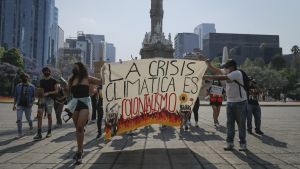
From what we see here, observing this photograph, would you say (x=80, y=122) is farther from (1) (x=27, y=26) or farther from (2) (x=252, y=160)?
(1) (x=27, y=26)

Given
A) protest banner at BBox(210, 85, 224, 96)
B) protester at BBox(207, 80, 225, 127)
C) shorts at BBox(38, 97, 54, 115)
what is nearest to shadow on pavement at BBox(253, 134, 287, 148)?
protester at BBox(207, 80, 225, 127)

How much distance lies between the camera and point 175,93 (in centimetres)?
929

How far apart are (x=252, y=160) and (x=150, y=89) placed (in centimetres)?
286

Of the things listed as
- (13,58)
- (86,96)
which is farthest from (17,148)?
(13,58)

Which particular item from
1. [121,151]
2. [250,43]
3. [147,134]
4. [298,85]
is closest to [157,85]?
[121,151]

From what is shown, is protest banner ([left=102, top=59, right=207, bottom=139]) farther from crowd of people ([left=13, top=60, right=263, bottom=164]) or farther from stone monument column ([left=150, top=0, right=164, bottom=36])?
stone monument column ([left=150, top=0, right=164, bottom=36])

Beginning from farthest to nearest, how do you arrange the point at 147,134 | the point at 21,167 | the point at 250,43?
the point at 250,43 < the point at 147,134 < the point at 21,167

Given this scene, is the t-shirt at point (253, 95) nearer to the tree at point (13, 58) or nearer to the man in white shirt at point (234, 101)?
the man in white shirt at point (234, 101)

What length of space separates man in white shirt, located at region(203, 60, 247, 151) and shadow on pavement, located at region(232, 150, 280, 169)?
0.39 meters

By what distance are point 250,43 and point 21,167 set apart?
17828cm

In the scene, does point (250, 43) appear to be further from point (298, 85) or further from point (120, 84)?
point (120, 84)

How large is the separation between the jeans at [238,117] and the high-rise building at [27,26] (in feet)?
450

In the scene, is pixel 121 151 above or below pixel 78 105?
below

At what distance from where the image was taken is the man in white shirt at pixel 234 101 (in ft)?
28.8
